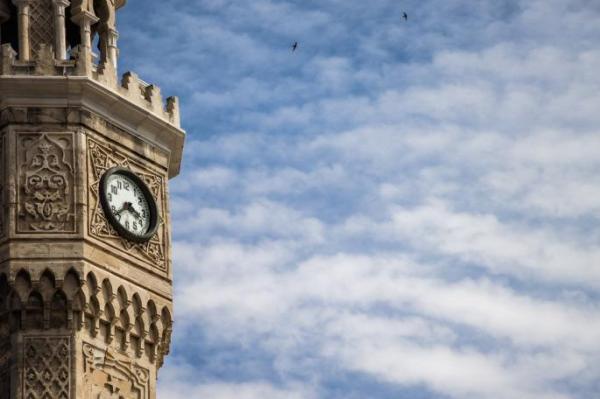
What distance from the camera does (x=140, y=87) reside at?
196 feet

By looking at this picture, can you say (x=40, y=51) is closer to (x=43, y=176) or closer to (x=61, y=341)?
(x=43, y=176)

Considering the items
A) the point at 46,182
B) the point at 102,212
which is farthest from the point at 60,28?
the point at 102,212

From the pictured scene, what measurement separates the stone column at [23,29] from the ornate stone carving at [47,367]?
7.48 m

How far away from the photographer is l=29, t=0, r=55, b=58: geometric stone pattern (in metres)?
59.5

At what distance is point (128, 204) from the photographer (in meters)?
58.1

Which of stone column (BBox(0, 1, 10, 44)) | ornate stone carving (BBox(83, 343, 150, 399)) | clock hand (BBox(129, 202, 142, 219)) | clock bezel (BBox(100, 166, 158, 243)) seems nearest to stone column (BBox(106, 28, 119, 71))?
stone column (BBox(0, 1, 10, 44))

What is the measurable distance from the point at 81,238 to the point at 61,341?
247cm

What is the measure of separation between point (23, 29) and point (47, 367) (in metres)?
9.11

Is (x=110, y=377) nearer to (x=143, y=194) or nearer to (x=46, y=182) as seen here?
(x=46, y=182)

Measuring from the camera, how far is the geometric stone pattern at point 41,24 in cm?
5950

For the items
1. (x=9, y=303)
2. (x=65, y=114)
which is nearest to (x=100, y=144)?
(x=65, y=114)

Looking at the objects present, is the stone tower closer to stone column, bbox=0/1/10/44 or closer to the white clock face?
the white clock face

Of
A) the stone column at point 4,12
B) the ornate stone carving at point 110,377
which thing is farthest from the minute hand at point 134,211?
the stone column at point 4,12

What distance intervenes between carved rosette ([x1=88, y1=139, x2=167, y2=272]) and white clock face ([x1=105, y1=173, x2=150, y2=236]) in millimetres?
293
